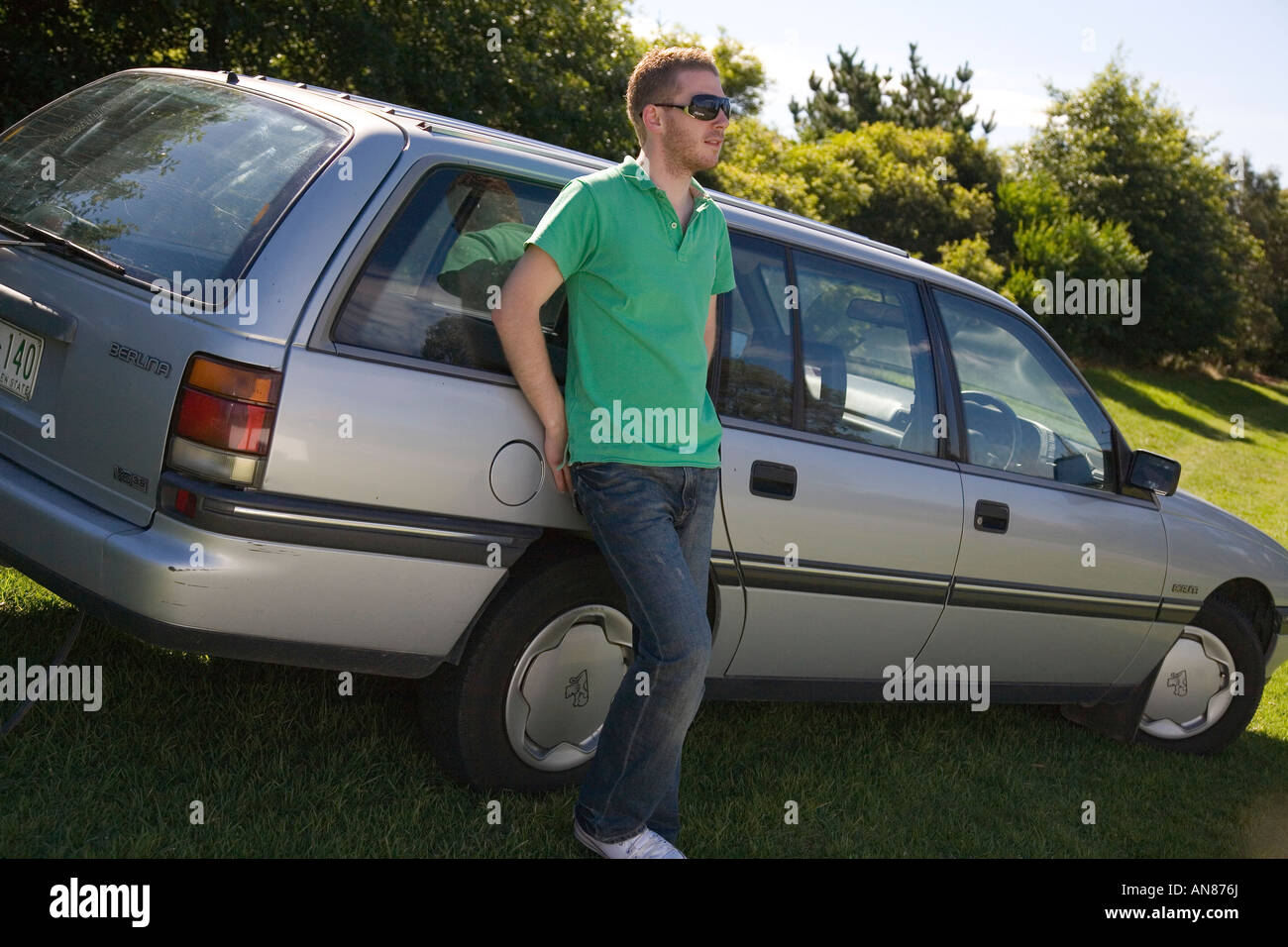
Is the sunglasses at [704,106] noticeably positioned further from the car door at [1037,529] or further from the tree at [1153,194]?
the tree at [1153,194]

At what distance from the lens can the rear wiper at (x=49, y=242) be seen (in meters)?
3.25

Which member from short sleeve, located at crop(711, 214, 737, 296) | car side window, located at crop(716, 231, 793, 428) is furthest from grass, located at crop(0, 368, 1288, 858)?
short sleeve, located at crop(711, 214, 737, 296)

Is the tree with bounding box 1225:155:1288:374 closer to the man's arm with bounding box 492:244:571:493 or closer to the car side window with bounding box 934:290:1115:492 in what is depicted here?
the car side window with bounding box 934:290:1115:492

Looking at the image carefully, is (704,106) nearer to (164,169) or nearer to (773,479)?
(773,479)

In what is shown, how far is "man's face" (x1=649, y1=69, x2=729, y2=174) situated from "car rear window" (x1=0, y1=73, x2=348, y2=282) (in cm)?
84

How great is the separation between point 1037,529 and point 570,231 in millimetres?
2313

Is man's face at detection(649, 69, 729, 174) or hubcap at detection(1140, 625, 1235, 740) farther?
hubcap at detection(1140, 625, 1235, 740)

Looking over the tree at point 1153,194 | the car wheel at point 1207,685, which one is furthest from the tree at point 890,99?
the car wheel at point 1207,685

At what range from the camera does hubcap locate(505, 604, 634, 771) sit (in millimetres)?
3539

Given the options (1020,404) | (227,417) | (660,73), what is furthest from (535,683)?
(1020,404)

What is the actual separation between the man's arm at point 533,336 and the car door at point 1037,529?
1.74 meters

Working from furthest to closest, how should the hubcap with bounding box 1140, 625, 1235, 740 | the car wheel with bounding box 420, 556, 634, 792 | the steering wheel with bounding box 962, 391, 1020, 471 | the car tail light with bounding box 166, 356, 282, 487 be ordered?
the hubcap with bounding box 1140, 625, 1235, 740
the steering wheel with bounding box 962, 391, 1020, 471
the car wheel with bounding box 420, 556, 634, 792
the car tail light with bounding box 166, 356, 282, 487
